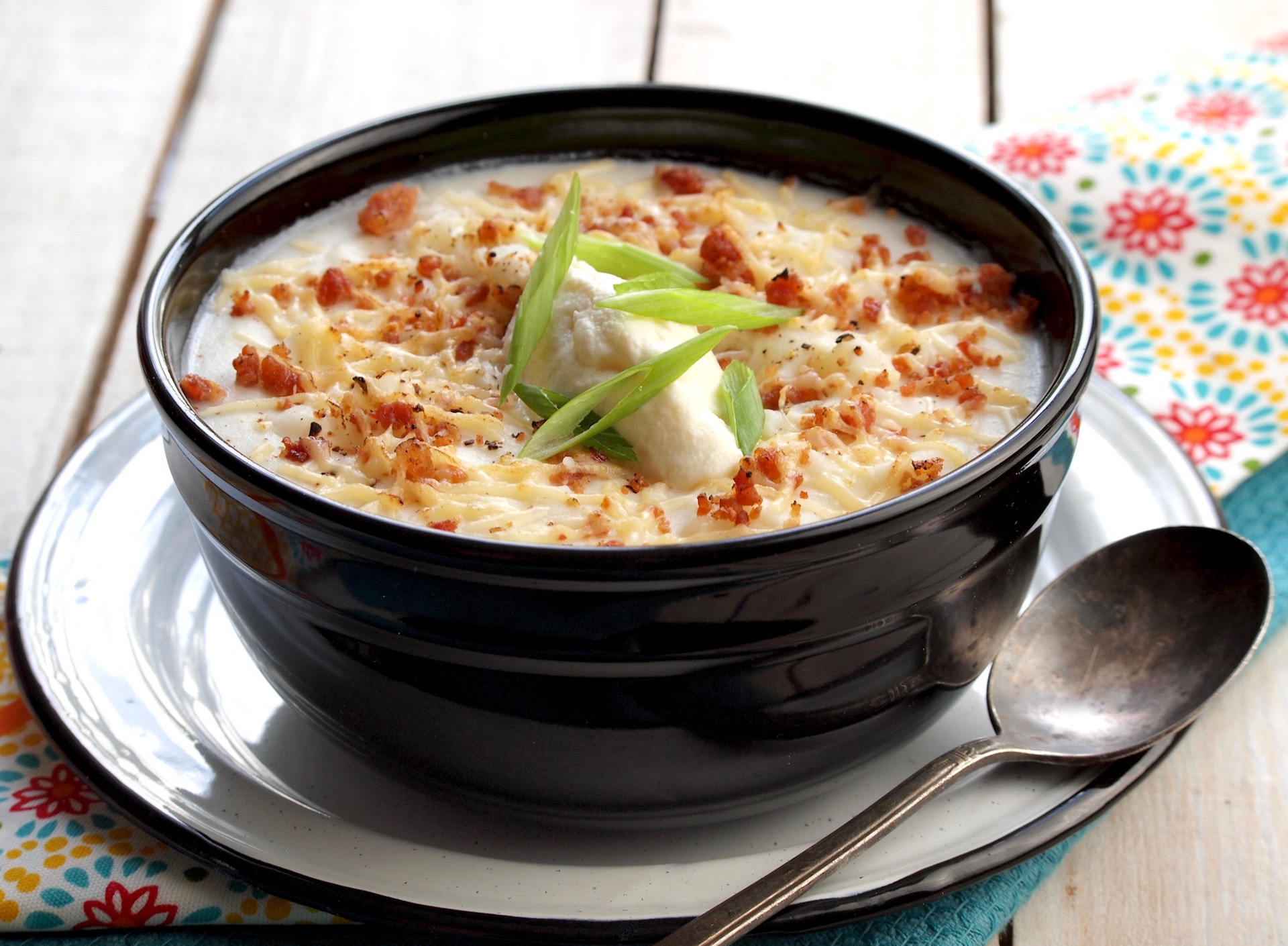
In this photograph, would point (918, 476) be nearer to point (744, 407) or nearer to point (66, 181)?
point (744, 407)

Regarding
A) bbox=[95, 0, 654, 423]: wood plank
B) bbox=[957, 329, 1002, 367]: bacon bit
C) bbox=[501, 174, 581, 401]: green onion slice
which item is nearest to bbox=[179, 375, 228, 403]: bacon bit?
bbox=[501, 174, 581, 401]: green onion slice

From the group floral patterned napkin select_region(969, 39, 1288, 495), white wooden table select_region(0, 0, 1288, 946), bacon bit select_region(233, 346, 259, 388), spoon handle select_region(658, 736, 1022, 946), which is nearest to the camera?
spoon handle select_region(658, 736, 1022, 946)

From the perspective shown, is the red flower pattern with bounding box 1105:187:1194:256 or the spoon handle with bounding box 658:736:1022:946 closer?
the spoon handle with bounding box 658:736:1022:946

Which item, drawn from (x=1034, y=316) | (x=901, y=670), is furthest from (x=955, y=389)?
(x=901, y=670)

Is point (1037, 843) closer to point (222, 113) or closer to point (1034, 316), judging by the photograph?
point (1034, 316)

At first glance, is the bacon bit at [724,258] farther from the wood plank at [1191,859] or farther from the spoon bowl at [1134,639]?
the wood plank at [1191,859]

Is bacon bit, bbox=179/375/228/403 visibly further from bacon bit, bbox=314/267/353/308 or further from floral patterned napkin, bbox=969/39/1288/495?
floral patterned napkin, bbox=969/39/1288/495

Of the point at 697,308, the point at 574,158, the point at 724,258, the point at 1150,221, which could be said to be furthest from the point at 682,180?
the point at 1150,221
